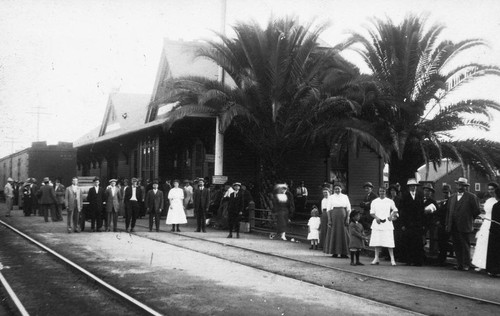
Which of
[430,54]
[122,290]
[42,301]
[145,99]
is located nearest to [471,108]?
[430,54]

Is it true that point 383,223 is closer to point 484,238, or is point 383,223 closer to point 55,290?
point 484,238

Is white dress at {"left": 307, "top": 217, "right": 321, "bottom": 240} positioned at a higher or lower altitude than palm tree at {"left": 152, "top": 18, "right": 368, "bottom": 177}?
lower

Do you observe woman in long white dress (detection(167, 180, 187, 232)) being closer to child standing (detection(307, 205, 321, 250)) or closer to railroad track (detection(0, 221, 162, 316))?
child standing (detection(307, 205, 321, 250))

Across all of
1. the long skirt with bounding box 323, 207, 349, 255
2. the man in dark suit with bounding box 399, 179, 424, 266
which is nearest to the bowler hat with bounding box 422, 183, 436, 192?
the man in dark suit with bounding box 399, 179, 424, 266

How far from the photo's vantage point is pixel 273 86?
730 inches

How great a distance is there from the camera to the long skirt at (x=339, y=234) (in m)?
13.5

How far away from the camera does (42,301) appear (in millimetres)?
8172

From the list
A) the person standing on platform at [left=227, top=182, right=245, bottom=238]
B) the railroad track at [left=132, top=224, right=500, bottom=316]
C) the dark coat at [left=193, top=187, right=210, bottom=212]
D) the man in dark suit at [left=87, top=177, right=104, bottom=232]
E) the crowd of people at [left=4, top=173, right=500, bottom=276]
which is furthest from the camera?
the dark coat at [left=193, top=187, right=210, bottom=212]

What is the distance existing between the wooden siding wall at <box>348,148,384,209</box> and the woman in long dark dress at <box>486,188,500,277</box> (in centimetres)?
1697

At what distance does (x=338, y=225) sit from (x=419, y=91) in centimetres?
696

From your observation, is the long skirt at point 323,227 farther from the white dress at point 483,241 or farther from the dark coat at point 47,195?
the dark coat at point 47,195

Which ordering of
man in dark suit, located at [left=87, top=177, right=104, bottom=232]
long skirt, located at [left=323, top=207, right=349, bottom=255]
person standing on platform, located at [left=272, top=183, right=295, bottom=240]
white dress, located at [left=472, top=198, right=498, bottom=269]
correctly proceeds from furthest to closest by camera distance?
1. man in dark suit, located at [left=87, top=177, right=104, bottom=232]
2. person standing on platform, located at [left=272, top=183, right=295, bottom=240]
3. long skirt, located at [left=323, top=207, right=349, bottom=255]
4. white dress, located at [left=472, top=198, right=498, bottom=269]

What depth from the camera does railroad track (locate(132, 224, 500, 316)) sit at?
7858mm

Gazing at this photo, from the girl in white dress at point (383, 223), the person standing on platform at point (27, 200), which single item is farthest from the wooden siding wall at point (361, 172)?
the girl in white dress at point (383, 223)
